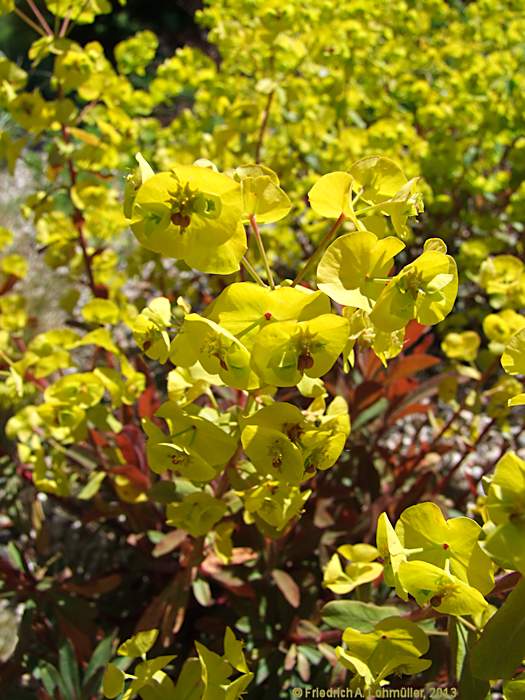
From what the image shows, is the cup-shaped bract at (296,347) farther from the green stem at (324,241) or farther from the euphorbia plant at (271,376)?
the green stem at (324,241)

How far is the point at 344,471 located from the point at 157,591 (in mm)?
644

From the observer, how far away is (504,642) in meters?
0.75

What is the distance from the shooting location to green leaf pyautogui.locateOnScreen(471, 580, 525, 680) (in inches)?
29.4

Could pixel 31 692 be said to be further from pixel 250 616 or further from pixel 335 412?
pixel 335 412

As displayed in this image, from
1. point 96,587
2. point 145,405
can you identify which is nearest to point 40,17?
point 145,405

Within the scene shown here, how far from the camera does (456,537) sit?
2.64ft

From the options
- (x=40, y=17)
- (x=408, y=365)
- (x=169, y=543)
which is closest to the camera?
(x=169, y=543)

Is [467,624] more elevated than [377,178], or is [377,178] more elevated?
[377,178]

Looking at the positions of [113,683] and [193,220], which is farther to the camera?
[113,683]

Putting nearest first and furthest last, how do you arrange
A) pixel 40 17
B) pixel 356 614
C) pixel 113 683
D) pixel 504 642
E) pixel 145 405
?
1. pixel 504 642
2. pixel 113 683
3. pixel 356 614
4. pixel 40 17
5. pixel 145 405

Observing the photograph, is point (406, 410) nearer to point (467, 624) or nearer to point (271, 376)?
point (467, 624)

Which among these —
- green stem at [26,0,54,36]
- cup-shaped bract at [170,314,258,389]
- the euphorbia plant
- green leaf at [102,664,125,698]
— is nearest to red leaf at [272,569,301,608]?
the euphorbia plant

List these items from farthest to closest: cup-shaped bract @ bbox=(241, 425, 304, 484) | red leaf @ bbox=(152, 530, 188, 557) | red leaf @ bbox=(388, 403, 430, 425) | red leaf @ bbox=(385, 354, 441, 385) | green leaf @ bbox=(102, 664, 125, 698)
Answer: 1. red leaf @ bbox=(388, 403, 430, 425)
2. red leaf @ bbox=(385, 354, 441, 385)
3. red leaf @ bbox=(152, 530, 188, 557)
4. green leaf @ bbox=(102, 664, 125, 698)
5. cup-shaped bract @ bbox=(241, 425, 304, 484)

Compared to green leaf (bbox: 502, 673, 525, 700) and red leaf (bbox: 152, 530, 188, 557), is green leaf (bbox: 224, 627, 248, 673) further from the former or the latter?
red leaf (bbox: 152, 530, 188, 557)
